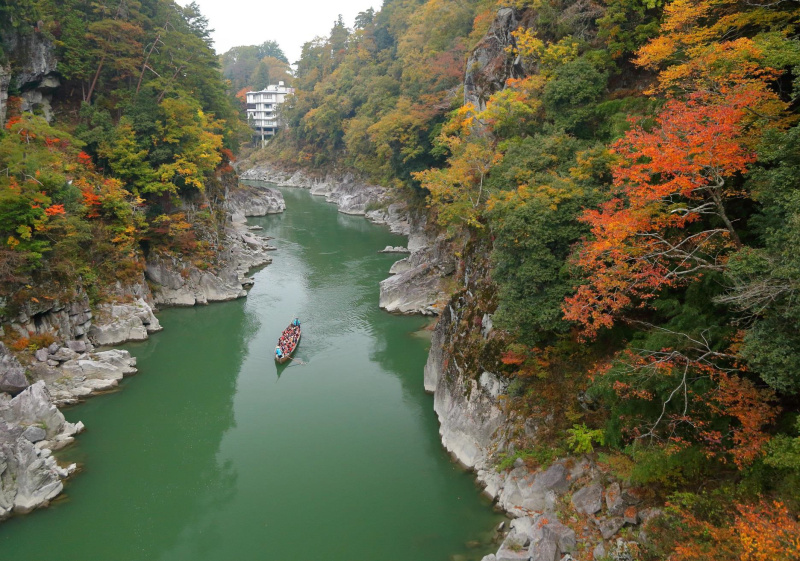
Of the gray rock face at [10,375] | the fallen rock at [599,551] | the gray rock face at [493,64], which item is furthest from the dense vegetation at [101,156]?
the fallen rock at [599,551]

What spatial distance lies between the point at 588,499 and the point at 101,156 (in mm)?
25650

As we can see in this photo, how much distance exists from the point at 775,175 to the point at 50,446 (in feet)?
59.6

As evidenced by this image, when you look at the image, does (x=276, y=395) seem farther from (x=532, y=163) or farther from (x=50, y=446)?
(x=532, y=163)

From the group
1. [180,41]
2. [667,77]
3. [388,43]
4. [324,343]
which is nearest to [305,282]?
[324,343]

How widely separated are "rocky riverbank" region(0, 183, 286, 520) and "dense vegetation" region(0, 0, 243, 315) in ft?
2.61

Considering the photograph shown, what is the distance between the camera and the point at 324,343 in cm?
2172

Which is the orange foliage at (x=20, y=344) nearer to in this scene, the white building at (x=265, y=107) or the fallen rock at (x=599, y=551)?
the fallen rock at (x=599, y=551)

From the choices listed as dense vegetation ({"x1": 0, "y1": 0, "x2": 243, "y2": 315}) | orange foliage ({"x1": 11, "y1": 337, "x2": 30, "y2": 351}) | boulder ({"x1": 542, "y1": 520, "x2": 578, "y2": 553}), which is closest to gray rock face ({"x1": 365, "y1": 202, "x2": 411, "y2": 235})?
dense vegetation ({"x1": 0, "y1": 0, "x2": 243, "y2": 315})

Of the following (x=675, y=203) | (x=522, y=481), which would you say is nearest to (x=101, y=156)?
(x=522, y=481)

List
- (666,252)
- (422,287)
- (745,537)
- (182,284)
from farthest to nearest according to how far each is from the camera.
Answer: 1. (182,284)
2. (422,287)
3. (666,252)
4. (745,537)

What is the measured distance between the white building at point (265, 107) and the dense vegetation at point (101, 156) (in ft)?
174

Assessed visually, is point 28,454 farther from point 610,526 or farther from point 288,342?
point 610,526

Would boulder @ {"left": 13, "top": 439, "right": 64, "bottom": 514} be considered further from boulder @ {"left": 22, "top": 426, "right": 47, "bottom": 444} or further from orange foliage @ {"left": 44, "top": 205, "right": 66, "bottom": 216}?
orange foliage @ {"left": 44, "top": 205, "right": 66, "bottom": 216}

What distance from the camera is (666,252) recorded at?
7.95m
